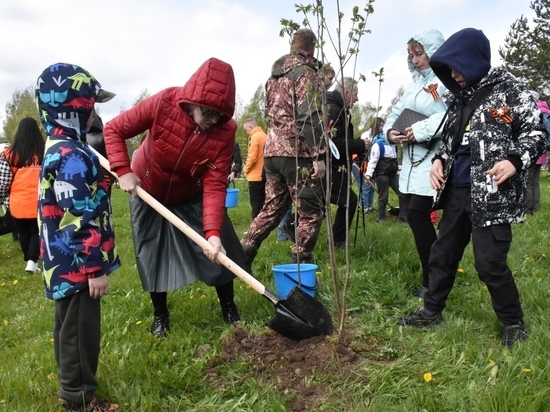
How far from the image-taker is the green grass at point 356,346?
2432mm

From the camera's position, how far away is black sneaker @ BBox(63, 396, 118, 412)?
2.52 meters

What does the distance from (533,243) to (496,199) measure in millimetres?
3017

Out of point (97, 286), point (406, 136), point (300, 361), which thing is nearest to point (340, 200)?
point (406, 136)

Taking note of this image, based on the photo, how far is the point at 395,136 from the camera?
152 inches

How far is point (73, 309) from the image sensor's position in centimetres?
243

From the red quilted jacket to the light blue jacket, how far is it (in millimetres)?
1350

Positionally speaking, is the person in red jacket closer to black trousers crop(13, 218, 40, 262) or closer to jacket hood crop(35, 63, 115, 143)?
jacket hood crop(35, 63, 115, 143)

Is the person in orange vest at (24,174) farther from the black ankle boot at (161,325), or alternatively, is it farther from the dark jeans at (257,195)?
the black ankle boot at (161,325)

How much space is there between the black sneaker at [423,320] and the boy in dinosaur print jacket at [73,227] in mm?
1823

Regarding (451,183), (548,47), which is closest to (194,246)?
(451,183)

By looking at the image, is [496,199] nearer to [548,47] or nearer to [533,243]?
[533,243]

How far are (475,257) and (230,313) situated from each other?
5.36 feet

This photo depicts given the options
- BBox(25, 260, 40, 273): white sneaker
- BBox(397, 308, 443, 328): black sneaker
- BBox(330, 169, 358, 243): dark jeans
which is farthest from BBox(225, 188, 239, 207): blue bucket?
BBox(397, 308, 443, 328): black sneaker

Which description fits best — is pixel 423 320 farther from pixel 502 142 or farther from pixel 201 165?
pixel 201 165
